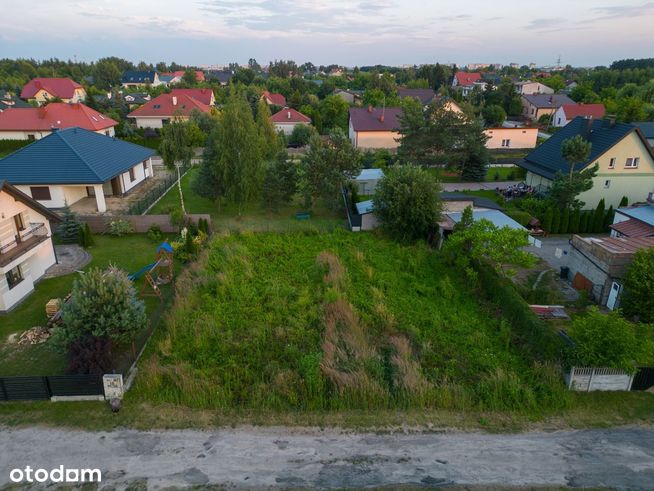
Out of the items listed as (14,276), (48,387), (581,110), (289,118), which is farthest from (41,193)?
(581,110)

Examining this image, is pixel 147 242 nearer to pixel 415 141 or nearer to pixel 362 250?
pixel 362 250

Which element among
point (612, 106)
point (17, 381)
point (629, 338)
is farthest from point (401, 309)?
point (612, 106)

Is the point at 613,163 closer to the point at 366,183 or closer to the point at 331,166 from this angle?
the point at 366,183

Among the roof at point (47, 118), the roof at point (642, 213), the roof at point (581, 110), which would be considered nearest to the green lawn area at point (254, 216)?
the roof at point (642, 213)

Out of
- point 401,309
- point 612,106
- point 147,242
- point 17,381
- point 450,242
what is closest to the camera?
point 17,381

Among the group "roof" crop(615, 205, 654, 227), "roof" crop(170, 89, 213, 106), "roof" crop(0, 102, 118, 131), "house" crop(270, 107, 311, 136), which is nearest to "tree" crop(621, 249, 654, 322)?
"roof" crop(615, 205, 654, 227)

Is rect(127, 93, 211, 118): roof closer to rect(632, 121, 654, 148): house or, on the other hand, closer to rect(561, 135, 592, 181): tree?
rect(561, 135, 592, 181): tree
